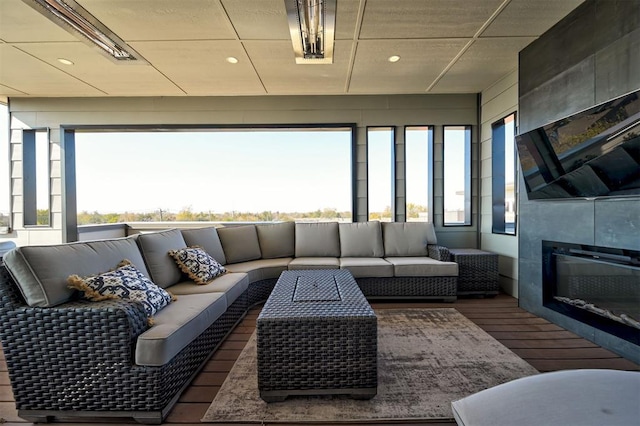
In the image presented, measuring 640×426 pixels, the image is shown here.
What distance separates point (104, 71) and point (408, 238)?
4435mm

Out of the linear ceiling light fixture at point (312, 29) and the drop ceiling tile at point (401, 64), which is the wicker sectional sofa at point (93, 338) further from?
the drop ceiling tile at point (401, 64)

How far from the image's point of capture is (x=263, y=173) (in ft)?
16.6

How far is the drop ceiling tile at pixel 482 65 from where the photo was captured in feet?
9.79

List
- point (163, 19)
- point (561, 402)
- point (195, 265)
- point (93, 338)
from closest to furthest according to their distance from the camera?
point (561, 402) < point (93, 338) < point (163, 19) < point (195, 265)

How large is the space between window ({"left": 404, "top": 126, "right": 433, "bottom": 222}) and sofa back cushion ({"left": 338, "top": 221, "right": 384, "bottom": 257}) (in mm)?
769

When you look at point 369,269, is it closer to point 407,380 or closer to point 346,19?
point 407,380

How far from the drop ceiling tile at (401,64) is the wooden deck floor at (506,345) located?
2.83m

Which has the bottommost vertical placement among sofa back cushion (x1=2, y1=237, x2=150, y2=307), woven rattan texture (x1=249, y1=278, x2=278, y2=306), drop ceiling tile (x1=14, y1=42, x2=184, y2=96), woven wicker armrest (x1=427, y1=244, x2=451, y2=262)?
woven rattan texture (x1=249, y1=278, x2=278, y2=306)

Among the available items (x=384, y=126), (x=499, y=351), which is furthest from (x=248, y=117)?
(x=499, y=351)

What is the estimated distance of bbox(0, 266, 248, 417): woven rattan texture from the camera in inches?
60.4

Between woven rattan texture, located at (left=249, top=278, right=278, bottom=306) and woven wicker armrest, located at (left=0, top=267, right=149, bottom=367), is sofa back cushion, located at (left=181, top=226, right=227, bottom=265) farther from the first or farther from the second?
woven wicker armrest, located at (left=0, top=267, right=149, bottom=367)

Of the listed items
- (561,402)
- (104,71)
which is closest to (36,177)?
(104,71)

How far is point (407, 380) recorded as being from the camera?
6.14 ft

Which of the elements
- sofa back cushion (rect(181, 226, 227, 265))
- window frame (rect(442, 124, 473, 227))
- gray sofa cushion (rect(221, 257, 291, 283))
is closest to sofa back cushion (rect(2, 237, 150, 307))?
sofa back cushion (rect(181, 226, 227, 265))
